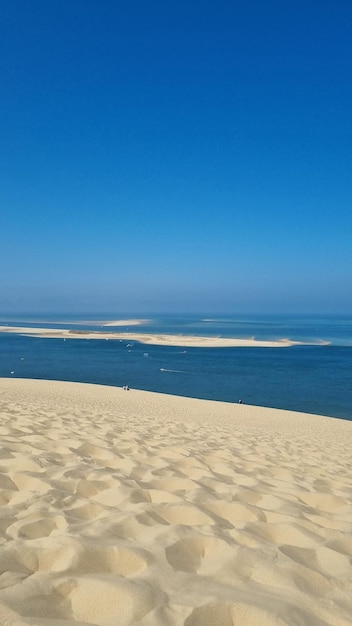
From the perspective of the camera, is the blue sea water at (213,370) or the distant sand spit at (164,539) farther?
the blue sea water at (213,370)

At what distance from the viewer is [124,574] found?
2.08 m

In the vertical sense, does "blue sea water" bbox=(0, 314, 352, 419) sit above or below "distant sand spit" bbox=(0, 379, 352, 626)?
below

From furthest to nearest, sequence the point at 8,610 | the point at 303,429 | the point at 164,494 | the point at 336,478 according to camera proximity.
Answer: the point at 303,429 < the point at 336,478 < the point at 164,494 < the point at 8,610

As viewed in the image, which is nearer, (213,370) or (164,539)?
(164,539)

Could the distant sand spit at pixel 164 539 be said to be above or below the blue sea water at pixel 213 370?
above

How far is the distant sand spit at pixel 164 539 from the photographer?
181 cm

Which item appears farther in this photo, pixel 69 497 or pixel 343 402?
pixel 343 402

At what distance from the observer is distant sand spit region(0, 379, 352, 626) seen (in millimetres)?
1811

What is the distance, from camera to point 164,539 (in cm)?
246

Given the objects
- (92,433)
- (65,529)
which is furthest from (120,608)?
(92,433)

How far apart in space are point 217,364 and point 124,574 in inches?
1417

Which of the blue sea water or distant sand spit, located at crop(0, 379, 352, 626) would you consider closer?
distant sand spit, located at crop(0, 379, 352, 626)

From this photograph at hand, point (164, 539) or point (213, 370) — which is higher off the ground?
point (164, 539)

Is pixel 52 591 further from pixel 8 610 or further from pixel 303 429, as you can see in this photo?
pixel 303 429
